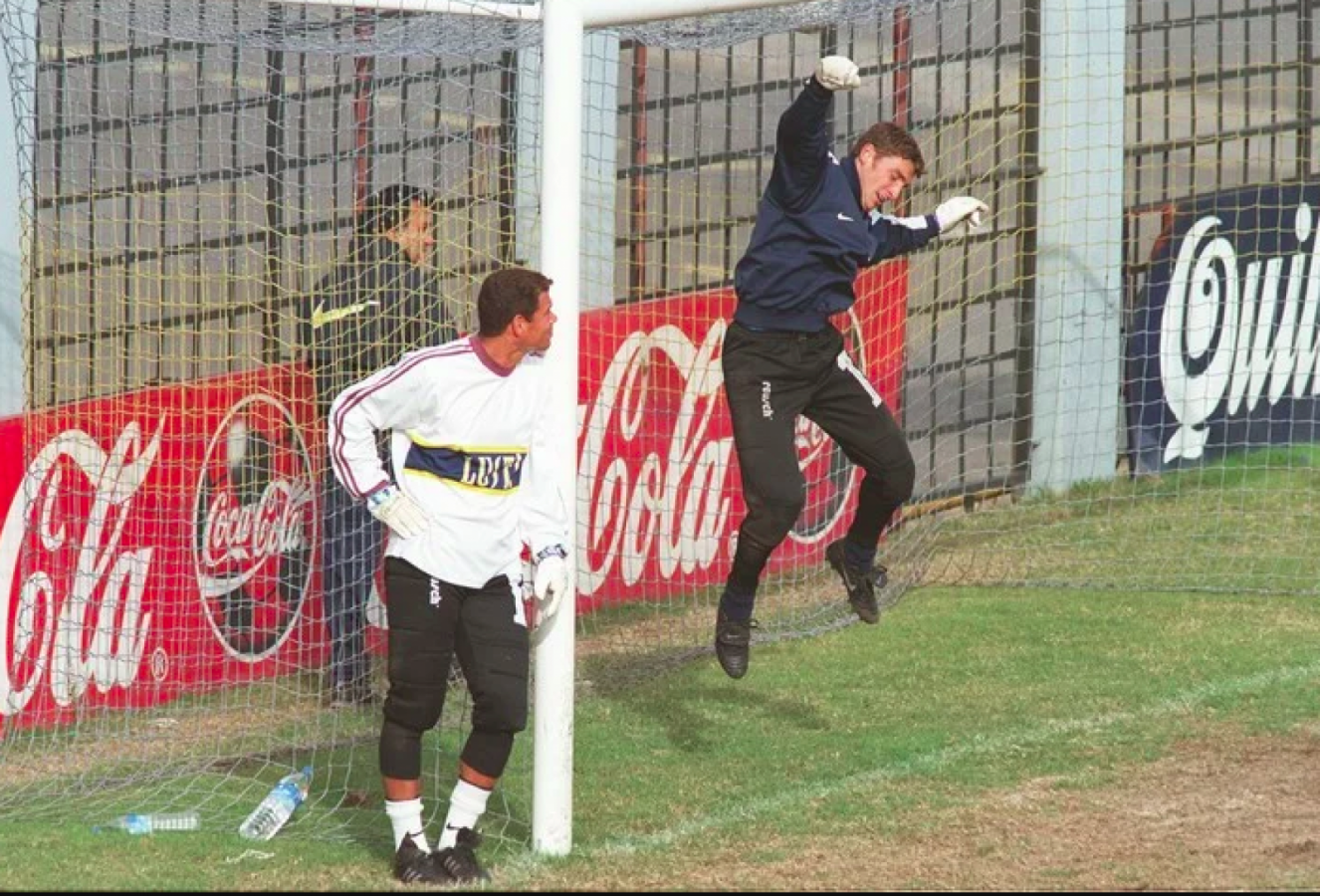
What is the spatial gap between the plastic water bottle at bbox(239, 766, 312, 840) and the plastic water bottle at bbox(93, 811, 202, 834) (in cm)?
19

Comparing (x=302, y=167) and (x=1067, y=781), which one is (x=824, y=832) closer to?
(x=1067, y=781)

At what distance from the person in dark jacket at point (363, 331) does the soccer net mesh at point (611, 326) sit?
173mm

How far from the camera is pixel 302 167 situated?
34.8 feet

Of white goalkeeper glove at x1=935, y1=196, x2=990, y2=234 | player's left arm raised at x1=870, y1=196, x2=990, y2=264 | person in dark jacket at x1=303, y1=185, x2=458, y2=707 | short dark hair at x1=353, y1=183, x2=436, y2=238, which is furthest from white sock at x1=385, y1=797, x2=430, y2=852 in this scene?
short dark hair at x1=353, y1=183, x2=436, y2=238

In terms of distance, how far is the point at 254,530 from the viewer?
10.1 metres

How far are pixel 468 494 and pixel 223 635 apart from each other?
3.35 m

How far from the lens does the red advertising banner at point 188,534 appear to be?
9.41 meters

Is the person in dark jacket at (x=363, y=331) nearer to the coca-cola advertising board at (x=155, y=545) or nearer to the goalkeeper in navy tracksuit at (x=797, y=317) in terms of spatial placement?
the coca-cola advertising board at (x=155, y=545)

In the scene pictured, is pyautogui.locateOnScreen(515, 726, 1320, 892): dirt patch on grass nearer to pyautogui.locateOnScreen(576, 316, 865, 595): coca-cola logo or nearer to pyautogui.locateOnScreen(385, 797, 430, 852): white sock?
pyautogui.locateOnScreen(385, 797, 430, 852): white sock

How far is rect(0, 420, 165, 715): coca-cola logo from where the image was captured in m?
9.38

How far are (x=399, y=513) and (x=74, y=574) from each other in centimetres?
323

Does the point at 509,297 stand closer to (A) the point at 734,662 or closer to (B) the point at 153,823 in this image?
(A) the point at 734,662

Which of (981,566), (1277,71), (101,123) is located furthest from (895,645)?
(1277,71)

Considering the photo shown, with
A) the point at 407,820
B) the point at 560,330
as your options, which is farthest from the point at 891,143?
the point at 407,820
